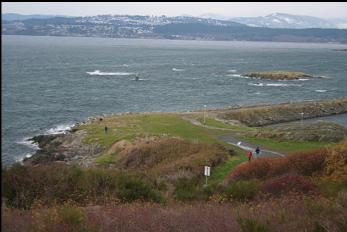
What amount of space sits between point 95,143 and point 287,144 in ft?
60.4

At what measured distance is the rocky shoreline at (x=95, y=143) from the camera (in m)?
41.8

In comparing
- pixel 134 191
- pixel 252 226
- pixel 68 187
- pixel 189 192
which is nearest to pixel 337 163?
pixel 189 192

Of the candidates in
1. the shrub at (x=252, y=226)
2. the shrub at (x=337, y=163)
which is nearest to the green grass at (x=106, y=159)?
the shrub at (x=337, y=163)

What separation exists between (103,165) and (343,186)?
66.3ft

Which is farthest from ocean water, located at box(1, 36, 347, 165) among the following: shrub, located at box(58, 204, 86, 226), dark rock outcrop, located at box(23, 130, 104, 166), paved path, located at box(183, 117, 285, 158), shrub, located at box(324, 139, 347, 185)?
shrub, located at box(58, 204, 86, 226)

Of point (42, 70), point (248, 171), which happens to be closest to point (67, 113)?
point (248, 171)

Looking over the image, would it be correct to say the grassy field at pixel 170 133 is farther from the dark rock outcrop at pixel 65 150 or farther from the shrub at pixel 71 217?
the shrub at pixel 71 217

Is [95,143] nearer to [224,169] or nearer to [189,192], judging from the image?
[224,169]

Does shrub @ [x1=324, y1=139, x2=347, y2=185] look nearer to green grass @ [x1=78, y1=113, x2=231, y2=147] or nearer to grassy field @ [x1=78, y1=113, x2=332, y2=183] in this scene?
grassy field @ [x1=78, y1=113, x2=332, y2=183]

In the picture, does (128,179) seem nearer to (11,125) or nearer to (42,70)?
(11,125)

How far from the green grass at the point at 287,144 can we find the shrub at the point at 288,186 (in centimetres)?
1681

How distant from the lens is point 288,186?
62.8 feet

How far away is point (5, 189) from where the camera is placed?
692 inches

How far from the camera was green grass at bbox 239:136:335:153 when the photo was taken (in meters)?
37.0
